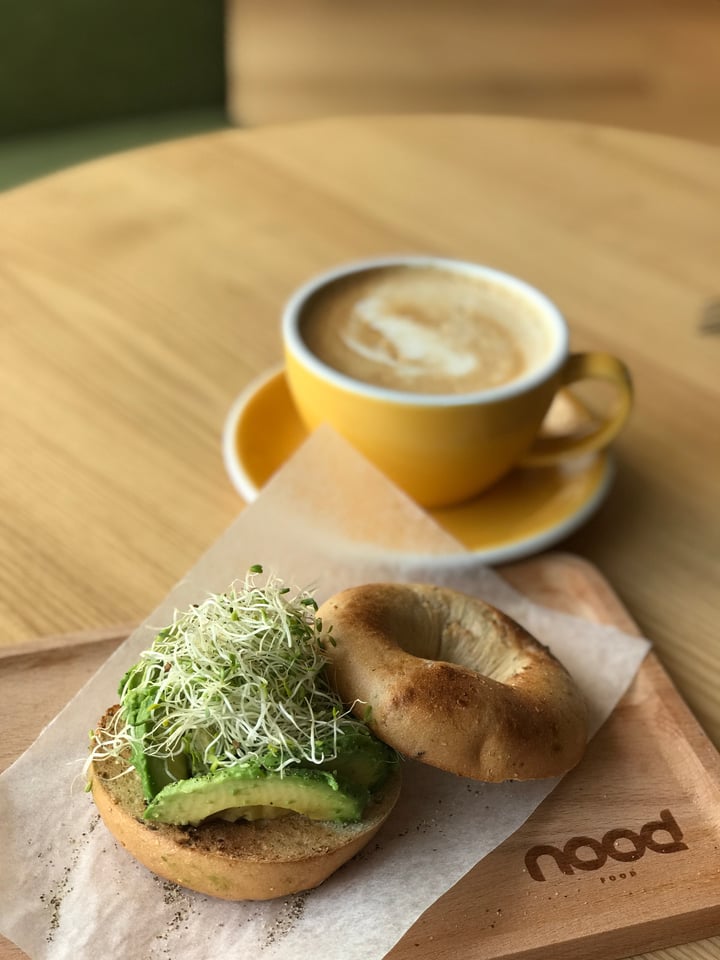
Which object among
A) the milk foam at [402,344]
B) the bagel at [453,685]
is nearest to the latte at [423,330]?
the milk foam at [402,344]

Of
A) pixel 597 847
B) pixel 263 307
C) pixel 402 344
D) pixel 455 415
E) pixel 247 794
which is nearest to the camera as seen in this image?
pixel 247 794

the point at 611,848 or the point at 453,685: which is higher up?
the point at 453,685

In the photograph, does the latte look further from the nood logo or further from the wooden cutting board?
the nood logo

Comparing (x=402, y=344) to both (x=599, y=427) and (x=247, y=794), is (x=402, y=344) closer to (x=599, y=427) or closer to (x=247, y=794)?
(x=599, y=427)

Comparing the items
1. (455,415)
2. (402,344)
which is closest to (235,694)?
(455,415)

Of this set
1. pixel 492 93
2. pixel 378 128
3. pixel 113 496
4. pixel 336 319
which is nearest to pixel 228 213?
pixel 378 128

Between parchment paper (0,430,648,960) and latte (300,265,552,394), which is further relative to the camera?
latte (300,265,552,394)

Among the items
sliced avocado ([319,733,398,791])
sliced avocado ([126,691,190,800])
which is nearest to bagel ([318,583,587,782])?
sliced avocado ([319,733,398,791])
